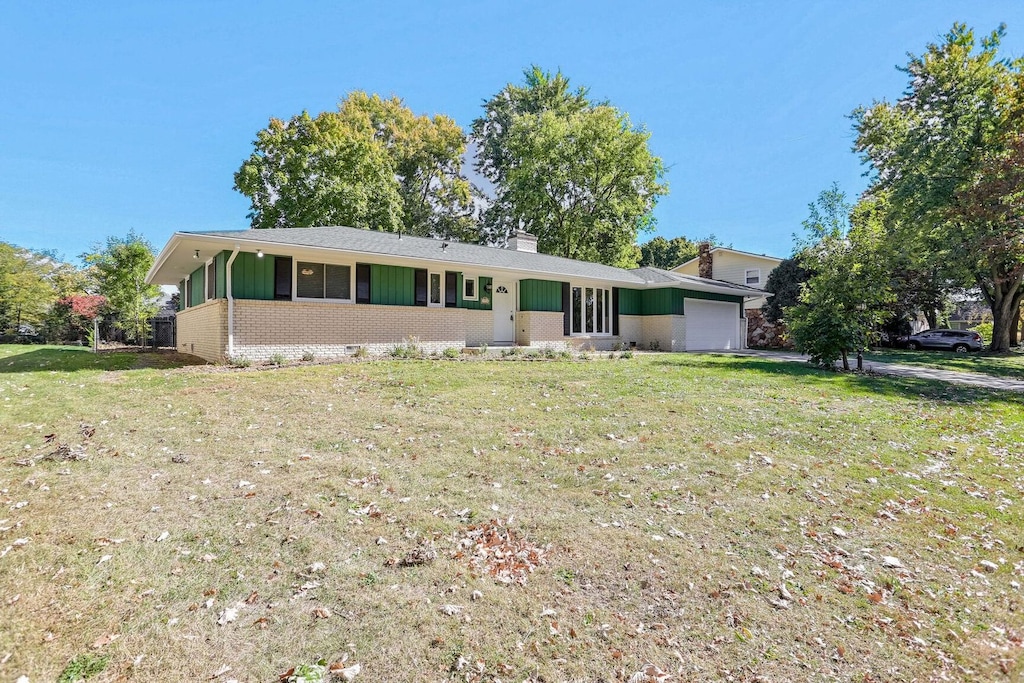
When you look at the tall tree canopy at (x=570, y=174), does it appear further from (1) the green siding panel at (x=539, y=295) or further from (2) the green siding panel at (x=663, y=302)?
(1) the green siding panel at (x=539, y=295)

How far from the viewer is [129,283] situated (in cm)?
2359

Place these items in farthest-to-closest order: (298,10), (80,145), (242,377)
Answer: (80,145), (298,10), (242,377)

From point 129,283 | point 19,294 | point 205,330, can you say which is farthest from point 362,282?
point 19,294

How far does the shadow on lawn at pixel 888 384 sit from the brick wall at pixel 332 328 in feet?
24.1

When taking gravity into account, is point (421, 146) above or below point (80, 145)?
above

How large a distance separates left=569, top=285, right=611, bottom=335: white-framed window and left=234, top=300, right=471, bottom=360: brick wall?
6003 mm

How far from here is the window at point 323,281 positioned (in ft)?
43.7

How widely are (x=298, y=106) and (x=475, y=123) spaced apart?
1411 centimetres

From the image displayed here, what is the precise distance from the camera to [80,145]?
17.8 meters

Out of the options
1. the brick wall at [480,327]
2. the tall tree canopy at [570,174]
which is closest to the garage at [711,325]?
the brick wall at [480,327]

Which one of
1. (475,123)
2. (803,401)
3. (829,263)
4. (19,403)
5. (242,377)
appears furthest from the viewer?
(475,123)

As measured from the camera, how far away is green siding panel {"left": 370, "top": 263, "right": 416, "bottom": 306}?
14.4 meters

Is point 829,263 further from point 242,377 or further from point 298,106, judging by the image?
point 298,106

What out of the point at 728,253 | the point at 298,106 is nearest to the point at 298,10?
the point at 298,106
